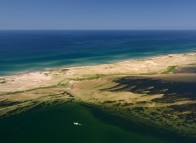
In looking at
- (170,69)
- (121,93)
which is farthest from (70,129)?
(170,69)

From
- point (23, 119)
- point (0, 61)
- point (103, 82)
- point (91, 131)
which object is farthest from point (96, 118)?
point (0, 61)

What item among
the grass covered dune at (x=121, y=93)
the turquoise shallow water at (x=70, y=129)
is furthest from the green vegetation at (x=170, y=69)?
the turquoise shallow water at (x=70, y=129)

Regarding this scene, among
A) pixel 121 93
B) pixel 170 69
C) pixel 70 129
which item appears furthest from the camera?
pixel 170 69

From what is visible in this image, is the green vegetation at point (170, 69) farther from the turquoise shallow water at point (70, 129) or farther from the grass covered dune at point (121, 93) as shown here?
the turquoise shallow water at point (70, 129)

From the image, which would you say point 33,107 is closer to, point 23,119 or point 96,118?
point 23,119

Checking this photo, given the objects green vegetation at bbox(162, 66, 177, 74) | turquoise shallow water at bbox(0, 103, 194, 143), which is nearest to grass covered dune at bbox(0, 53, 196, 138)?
green vegetation at bbox(162, 66, 177, 74)

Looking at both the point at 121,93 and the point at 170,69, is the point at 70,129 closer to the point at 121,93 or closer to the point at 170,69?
the point at 121,93
